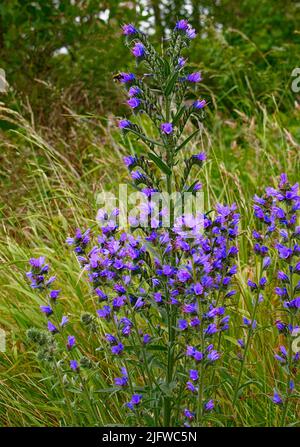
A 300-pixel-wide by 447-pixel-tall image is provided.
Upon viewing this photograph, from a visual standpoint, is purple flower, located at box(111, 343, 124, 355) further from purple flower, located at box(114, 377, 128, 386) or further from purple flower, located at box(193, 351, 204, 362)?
purple flower, located at box(193, 351, 204, 362)

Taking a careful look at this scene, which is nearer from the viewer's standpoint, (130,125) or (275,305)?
(130,125)

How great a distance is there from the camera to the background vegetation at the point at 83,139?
121 inches

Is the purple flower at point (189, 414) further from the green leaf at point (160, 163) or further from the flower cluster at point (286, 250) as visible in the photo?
the green leaf at point (160, 163)

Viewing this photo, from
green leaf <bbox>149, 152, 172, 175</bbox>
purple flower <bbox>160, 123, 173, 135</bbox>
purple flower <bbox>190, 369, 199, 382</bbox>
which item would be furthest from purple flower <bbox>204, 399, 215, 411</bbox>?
purple flower <bbox>160, 123, 173, 135</bbox>

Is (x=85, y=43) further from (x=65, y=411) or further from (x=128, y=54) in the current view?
(x=65, y=411)

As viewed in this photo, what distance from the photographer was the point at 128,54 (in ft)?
21.2

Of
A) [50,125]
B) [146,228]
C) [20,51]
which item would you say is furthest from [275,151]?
[146,228]

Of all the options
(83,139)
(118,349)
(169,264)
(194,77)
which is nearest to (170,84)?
(194,77)

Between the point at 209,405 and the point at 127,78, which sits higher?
the point at 127,78

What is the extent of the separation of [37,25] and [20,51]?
726 millimetres

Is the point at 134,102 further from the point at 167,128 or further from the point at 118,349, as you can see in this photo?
the point at 118,349

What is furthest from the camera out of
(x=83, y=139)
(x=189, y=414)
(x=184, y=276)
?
(x=83, y=139)

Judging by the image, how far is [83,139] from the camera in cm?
587

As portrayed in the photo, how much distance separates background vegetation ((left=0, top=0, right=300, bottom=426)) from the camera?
3062 millimetres
